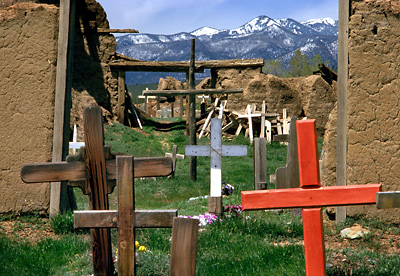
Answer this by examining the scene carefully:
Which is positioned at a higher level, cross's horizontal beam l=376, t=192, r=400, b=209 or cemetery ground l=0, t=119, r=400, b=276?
cross's horizontal beam l=376, t=192, r=400, b=209

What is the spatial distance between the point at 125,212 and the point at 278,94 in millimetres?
17653

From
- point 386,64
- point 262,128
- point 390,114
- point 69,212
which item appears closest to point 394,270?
point 390,114

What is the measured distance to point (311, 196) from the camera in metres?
3.21

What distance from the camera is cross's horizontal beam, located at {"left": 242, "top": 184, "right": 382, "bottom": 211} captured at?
3.15 m

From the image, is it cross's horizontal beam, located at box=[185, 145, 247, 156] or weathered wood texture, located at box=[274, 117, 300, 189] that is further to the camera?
weathered wood texture, located at box=[274, 117, 300, 189]

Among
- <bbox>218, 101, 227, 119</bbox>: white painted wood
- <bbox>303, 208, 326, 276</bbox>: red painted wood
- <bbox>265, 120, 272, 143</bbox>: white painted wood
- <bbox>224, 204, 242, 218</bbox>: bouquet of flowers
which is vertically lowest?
<bbox>224, 204, 242, 218</bbox>: bouquet of flowers

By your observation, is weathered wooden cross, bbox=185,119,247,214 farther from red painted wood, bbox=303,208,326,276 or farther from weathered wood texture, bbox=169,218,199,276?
weathered wood texture, bbox=169,218,199,276

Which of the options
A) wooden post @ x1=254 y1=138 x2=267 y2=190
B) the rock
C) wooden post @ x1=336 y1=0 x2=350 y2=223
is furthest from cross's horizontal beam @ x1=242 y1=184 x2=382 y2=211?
wooden post @ x1=254 y1=138 x2=267 y2=190

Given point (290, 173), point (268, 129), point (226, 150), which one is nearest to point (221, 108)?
point (268, 129)

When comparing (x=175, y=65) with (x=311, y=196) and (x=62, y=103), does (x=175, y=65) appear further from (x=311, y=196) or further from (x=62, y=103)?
(x=311, y=196)

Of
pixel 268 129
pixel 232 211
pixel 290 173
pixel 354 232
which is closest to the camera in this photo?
pixel 354 232

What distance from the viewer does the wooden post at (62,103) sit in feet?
21.7

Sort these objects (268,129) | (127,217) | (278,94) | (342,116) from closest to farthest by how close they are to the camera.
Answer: (127,217)
(342,116)
(268,129)
(278,94)

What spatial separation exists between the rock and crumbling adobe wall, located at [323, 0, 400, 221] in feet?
1.14
